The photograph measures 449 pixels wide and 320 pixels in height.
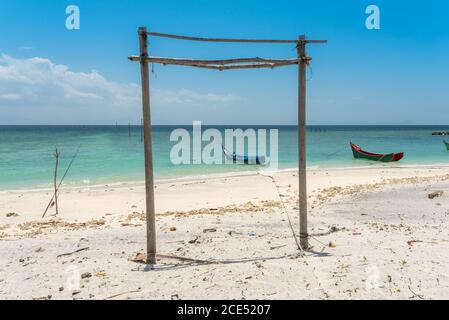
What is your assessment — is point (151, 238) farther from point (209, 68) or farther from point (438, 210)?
point (438, 210)

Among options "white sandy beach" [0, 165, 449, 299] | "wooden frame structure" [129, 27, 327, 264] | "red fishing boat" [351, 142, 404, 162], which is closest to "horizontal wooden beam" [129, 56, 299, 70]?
"wooden frame structure" [129, 27, 327, 264]

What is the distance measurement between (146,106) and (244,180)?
10.4m

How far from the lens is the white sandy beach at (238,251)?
3965 millimetres

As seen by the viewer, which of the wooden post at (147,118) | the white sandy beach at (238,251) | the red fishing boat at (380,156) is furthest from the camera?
the red fishing boat at (380,156)

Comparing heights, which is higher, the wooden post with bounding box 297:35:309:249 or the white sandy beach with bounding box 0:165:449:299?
Answer: the wooden post with bounding box 297:35:309:249

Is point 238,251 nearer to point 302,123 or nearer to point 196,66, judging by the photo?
point 302,123

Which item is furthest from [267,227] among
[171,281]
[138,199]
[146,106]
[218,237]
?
[138,199]

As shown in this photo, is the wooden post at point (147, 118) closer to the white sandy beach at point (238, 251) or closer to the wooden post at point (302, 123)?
the white sandy beach at point (238, 251)

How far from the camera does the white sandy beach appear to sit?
396 centimetres

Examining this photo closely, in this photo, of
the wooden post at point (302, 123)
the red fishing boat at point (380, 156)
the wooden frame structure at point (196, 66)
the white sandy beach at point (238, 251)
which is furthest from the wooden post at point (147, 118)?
the red fishing boat at point (380, 156)

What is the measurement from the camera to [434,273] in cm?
421

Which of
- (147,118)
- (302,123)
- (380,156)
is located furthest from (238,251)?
(380,156)

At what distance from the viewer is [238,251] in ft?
17.1

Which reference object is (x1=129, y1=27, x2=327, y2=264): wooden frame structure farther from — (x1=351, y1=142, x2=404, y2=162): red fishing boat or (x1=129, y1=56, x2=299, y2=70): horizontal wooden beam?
(x1=351, y1=142, x2=404, y2=162): red fishing boat
